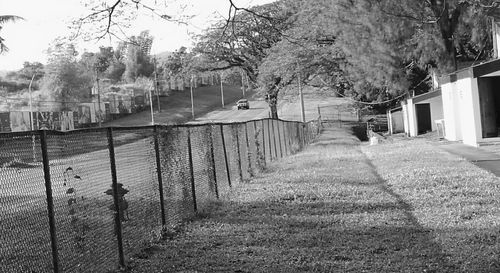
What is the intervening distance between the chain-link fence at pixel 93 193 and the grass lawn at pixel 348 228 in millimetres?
401

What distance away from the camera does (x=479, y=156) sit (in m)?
17.8

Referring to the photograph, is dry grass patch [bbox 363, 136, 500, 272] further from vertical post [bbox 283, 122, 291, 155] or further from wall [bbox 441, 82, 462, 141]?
vertical post [bbox 283, 122, 291, 155]

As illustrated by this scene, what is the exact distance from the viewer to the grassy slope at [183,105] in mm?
76625

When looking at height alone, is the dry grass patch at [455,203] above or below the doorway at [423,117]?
below

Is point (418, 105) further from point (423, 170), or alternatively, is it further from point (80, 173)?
point (80, 173)

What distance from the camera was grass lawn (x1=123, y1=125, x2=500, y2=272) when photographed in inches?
260

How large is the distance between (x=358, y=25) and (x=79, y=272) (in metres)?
24.7

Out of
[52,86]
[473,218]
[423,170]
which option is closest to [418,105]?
[423,170]

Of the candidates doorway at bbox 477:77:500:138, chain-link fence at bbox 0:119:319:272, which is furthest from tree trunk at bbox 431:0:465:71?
chain-link fence at bbox 0:119:319:272

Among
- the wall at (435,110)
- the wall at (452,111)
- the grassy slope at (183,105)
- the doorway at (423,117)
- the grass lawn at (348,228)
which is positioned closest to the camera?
the grass lawn at (348,228)

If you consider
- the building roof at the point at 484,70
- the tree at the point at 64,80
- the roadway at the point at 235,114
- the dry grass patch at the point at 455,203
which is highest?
the tree at the point at 64,80

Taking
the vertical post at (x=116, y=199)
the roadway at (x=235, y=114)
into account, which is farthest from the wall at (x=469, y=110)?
the roadway at (x=235, y=114)

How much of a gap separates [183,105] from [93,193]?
3543 inches

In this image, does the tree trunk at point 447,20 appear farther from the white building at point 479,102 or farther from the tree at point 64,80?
the tree at point 64,80
